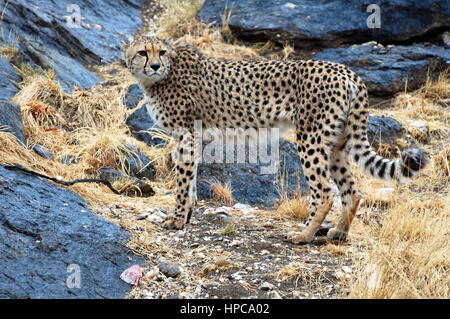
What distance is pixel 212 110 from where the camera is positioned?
519cm

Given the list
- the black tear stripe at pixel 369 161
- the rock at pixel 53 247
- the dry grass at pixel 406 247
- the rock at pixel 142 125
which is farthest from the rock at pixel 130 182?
the black tear stripe at pixel 369 161

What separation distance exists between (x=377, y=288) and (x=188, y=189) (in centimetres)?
222

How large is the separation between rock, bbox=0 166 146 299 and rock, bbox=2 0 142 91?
3.58 m

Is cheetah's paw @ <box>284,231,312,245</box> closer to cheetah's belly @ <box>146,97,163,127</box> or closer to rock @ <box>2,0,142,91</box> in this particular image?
cheetah's belly @ <box>146,97,163,127</box>

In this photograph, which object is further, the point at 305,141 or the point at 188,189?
the point at 188,189

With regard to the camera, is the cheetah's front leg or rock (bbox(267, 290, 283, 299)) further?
the cheetah's front leg

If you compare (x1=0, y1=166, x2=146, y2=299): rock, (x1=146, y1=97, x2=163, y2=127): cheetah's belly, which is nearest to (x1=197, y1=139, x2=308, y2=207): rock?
(x1=146, y1=97, x2=163, y2=127): cheetah's belly

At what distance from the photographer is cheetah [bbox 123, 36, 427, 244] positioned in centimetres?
447

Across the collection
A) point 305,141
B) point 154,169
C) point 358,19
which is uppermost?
point 358,19

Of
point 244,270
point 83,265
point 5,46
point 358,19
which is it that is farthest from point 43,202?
point 358,19

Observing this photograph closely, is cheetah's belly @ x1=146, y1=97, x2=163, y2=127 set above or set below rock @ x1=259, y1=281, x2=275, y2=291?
above

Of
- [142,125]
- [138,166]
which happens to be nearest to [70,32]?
[142,125]

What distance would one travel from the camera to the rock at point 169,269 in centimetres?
388
